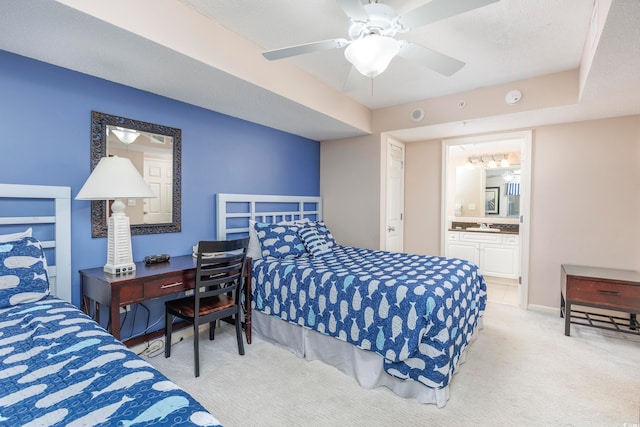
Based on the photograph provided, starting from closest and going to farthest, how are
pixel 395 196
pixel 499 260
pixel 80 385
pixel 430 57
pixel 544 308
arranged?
pixel 80 385 < pixel 430 57 < pixel 544 308 < pixel 395 196 < pixel 499 260

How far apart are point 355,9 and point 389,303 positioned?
5.65ft

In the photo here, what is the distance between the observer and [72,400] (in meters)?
0.86

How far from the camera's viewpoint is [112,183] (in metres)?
2.06

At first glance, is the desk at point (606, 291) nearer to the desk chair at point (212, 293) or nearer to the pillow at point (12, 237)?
the desk chair at point (212, 293)

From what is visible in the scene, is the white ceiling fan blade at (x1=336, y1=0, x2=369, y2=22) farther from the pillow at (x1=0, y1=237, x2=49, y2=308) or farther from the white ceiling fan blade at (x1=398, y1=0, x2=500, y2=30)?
the pillow at (x1=0, y1=237, x2=49, y2=308)

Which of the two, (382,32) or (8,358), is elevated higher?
(382,32)

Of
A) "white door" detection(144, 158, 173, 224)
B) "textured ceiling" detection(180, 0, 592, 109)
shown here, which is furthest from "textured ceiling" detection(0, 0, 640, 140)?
"white door" detection(144, 158, 173, 224)

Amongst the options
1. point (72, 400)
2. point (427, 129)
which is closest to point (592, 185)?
point (427, 129)

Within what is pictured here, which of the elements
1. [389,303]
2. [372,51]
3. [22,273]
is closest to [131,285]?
[22,273]

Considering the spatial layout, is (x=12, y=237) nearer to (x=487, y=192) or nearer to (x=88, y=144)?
(x=88, y=144)

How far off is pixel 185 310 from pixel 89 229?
3.08ft

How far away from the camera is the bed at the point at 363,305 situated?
1928 mm

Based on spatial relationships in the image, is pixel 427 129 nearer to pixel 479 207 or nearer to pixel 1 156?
pixel 479 207

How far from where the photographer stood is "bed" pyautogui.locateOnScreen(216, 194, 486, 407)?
193 centimetres
